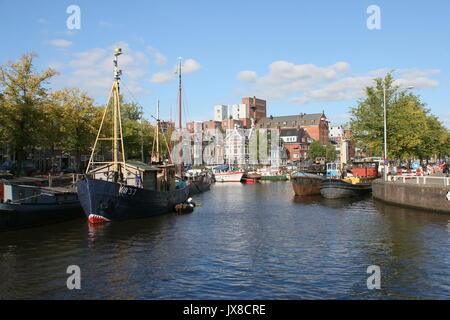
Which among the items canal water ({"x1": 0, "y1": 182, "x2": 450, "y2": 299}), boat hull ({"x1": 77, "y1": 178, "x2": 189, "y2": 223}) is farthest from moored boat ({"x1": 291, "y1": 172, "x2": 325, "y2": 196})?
boat hull ({"x1": 77, "y1": 178, "x2": 189, "y2": 223})

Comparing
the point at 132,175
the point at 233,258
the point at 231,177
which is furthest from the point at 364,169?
the point at 233,258

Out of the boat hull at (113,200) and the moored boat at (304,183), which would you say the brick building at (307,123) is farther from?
the boat hull at (113,200)

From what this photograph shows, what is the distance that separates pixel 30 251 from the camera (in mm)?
20844

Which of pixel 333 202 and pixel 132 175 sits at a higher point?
pixel 132 175

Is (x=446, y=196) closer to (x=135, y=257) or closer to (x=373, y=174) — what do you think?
(x=135, y=257)

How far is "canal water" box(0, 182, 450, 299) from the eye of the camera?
1495 centimetres

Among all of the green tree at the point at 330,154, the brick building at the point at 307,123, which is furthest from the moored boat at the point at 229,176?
the brick building at the point at 307,123

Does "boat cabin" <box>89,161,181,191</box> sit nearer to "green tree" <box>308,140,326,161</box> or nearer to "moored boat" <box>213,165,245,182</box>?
"moored boat" <box>213,165,245,182</box>

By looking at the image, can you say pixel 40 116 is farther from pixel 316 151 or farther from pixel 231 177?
pixel 316 151

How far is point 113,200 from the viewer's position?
29.4 metres

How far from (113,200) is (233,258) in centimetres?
1283

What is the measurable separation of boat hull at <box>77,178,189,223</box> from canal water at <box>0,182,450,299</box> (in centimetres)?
96

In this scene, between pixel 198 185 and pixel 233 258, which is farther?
pixel 198 185
